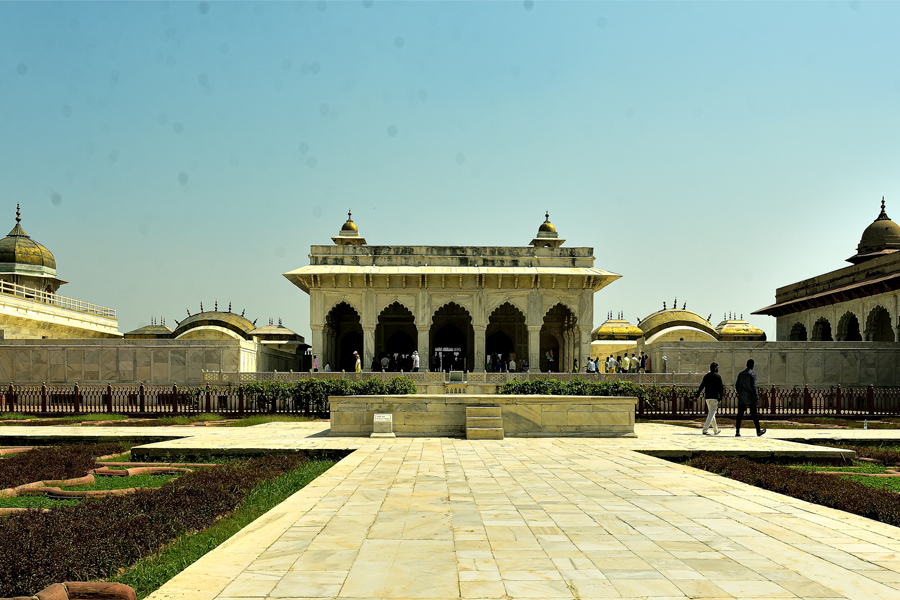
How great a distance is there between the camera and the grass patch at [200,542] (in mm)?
4215

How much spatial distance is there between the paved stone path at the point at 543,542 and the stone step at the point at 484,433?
3.86 meters

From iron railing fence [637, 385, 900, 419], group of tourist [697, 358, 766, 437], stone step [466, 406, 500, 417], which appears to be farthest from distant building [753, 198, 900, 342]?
stone step [466, 406, 500, 417]

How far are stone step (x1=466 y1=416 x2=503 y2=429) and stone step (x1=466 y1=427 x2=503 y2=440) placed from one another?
0.35ft

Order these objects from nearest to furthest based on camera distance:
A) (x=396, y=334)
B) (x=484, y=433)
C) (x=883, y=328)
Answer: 1. (x=484, y=433)
2. (x=883, y=328)
3. (x=396, y=334)

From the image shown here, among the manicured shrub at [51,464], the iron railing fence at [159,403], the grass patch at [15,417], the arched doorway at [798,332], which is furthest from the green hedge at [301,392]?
the arched doorway at [798,332]

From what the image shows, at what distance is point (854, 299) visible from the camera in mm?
30750

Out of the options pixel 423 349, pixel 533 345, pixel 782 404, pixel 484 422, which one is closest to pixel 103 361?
pixel 423 349

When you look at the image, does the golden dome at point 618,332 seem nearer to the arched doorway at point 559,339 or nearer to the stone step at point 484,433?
the arched doorway at point 559,339

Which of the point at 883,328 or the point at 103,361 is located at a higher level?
the point at 883,328

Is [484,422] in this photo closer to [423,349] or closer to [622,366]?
[423,349]

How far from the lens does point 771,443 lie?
450 inches

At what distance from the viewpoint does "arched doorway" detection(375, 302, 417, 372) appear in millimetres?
35438

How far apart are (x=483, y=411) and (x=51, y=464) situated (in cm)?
649

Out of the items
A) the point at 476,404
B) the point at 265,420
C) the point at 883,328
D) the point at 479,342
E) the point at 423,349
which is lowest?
the point at 265,420
